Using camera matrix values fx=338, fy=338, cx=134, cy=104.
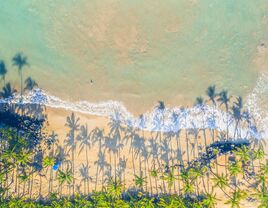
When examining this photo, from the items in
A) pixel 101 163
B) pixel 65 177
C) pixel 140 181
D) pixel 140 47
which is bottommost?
pixel 140 181

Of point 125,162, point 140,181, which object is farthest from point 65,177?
point 140,181

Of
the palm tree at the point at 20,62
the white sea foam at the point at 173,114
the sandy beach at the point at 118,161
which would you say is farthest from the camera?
the palm tree at the point at 20,62

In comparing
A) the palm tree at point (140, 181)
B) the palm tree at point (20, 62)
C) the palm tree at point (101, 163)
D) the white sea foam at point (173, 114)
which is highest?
the palm tree at point (20, 62)

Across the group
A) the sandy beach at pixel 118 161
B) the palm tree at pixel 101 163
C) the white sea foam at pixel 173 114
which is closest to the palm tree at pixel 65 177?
the sandy beach at pixel 118 161

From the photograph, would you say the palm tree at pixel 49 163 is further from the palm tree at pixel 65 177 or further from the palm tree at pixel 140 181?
the palm tree at pixel 140 181

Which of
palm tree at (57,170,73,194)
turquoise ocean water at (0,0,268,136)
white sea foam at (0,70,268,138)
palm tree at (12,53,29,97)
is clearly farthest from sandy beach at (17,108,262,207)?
palm tree at (12,53,29,97)

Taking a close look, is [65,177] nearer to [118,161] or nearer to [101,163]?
[101,163]

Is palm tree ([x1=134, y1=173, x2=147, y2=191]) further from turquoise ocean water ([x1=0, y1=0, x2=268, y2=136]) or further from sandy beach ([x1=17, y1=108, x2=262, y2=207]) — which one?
turquoise ocean water ([x1=0, y1=0, x2=268, y2=136])
